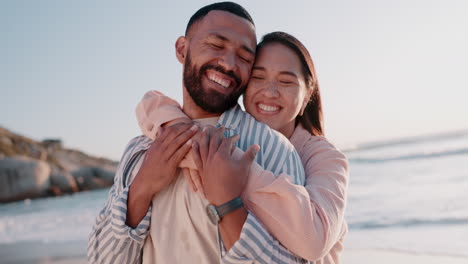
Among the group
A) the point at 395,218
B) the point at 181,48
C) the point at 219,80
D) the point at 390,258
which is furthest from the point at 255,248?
the point at 395,218

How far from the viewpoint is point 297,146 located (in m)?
2.69

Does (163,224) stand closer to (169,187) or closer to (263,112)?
(169,187)

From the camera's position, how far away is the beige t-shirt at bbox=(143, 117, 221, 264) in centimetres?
195

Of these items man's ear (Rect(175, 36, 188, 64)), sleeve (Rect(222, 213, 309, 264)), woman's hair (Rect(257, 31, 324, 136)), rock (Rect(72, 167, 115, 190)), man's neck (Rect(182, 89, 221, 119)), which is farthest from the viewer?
rock (Rect(72, 167, 115, 190))

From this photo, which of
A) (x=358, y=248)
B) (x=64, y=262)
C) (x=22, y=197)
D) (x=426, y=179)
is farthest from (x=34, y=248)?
(x=22, y=197)

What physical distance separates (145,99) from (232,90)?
21.1 inches

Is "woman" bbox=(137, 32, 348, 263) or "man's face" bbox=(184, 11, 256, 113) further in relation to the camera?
"man's face" bbox=(184, 11, 256, 113)

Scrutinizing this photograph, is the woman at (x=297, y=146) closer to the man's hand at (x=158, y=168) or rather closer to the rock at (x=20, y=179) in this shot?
the man's hand at (x=158, y=168)

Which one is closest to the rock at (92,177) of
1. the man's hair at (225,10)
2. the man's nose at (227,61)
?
the man's hair at (225,10)

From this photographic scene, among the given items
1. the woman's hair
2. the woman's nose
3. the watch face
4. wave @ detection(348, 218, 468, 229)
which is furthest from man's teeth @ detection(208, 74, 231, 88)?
wave @ detection(348, 218, 468, 229)

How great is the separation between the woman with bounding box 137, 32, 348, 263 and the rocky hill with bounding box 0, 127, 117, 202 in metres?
19.8

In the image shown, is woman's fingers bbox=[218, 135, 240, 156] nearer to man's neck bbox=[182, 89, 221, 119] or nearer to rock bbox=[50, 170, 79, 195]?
man's neck bbox=[182, 89, 221, 119]

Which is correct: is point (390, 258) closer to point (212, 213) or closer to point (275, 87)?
point (275, 87)

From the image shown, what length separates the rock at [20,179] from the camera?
19.8 metres
